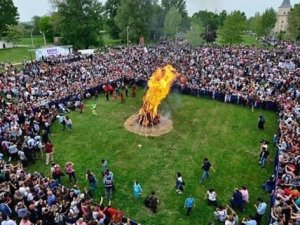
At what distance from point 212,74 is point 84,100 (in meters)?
12.2

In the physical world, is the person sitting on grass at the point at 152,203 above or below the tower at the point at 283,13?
below

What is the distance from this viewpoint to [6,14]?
61.6 meters

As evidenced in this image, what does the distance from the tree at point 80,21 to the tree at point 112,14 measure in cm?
1381

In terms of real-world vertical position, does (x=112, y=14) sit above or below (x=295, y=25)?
above

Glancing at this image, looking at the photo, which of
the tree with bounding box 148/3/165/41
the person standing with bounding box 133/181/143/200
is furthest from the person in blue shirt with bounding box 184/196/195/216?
the tree with bounding box 148/3/165/41

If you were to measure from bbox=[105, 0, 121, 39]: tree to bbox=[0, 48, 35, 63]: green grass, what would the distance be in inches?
749

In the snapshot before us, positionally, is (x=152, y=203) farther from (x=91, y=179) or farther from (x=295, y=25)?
(x=295, y=25)

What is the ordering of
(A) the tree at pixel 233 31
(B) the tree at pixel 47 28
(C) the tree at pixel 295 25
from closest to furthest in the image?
(A) the tree at pixel 233 31, (C) the tree at pixel 295 25, (B) the tree at pixel 47 28

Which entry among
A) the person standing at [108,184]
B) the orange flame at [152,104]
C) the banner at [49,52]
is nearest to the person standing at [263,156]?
the orange flame at [152,104]

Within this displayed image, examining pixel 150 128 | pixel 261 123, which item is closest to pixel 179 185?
pixel 150 128

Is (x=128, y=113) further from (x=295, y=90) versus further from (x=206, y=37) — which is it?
(x=206, y=37)

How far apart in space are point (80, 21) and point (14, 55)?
11907 millimetres

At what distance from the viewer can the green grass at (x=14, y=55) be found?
48.9 m

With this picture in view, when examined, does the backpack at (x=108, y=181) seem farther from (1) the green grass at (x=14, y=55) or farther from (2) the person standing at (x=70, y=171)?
(1) the green grass at (x=14, y=55)
